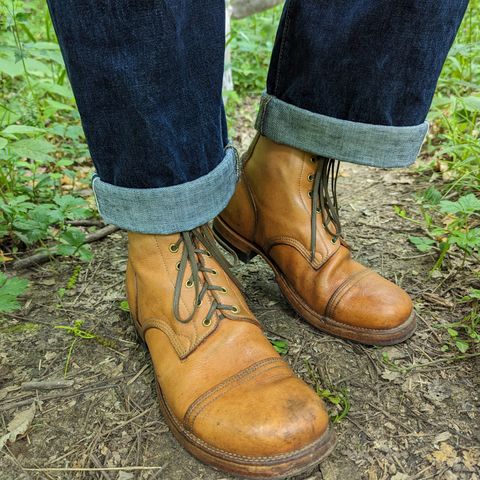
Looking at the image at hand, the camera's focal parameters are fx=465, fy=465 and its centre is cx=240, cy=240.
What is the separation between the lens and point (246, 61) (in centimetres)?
362

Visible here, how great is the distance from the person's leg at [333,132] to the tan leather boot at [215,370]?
252 millimetres

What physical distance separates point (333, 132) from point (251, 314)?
0.46 m

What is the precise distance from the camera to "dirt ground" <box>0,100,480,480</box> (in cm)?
92

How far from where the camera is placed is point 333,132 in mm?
1083

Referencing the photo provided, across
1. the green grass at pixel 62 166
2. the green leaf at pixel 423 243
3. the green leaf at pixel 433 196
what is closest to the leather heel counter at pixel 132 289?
the green grass at pixel 62 166

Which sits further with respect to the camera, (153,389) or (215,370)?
(153,389)

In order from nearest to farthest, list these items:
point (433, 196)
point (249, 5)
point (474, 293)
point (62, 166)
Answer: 1. point (474, 293)
2. point (433, 196)
3. point (62, 166)
4. point (249, 5)

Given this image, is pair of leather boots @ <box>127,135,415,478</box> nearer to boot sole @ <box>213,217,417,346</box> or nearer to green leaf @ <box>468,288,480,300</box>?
boot sole @ <box>213,217,417,346</box>

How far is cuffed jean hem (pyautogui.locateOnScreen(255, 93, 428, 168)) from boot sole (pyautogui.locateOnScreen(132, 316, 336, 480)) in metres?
0.61

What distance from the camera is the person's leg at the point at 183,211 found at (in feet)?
2.45

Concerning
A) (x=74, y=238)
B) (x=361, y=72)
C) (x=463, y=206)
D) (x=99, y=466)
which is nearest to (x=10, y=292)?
(x=74, y=238)

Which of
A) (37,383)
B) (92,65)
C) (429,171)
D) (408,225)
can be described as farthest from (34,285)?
(429,171)

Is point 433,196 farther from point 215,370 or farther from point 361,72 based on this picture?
point 215,370

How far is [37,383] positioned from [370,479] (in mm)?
764
